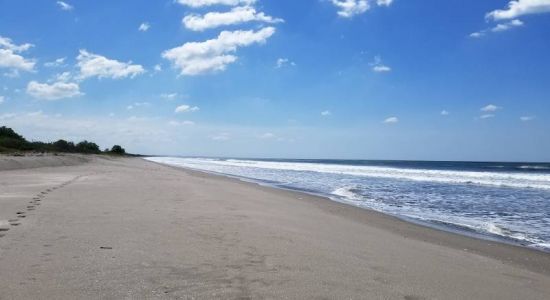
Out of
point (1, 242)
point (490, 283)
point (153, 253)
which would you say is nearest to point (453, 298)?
point (490, 283)

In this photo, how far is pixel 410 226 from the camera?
1077cm

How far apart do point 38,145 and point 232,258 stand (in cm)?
5458

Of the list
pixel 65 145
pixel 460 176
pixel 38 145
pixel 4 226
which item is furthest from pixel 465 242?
pixel 65 145

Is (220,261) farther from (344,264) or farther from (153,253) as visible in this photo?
(344,264)

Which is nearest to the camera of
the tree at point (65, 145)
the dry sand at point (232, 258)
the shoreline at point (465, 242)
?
the dry sand at point (232, 258)

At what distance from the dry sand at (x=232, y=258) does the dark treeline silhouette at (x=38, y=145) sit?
35.0 metres

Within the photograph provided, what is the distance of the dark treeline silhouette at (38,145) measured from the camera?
43594mm

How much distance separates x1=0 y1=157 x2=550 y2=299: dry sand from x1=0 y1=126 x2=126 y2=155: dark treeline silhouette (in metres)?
35.0

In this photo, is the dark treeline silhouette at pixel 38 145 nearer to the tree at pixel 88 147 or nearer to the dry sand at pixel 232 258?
the tree at pixel 88 147

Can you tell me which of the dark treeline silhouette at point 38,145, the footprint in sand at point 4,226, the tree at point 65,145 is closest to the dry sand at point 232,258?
the footprint in sand at point 4,226

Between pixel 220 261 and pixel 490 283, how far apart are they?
3.36 m

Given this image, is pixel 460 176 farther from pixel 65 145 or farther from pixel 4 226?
pixel 65 145

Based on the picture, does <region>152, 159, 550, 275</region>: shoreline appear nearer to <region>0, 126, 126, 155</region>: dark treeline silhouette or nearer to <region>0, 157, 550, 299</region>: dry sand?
<region>0, 157, 550, 299</region>: dry sand

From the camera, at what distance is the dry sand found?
433 centimetres
